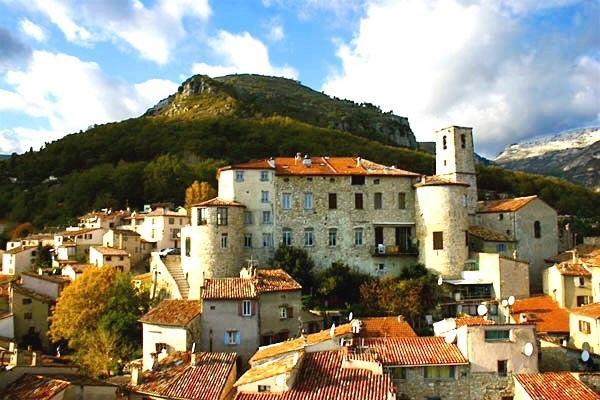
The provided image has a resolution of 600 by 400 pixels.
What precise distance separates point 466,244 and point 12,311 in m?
38.3

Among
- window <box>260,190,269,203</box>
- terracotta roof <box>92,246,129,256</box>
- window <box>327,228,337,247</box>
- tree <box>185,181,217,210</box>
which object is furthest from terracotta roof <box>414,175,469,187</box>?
tree <box>185,181,217,210</box>

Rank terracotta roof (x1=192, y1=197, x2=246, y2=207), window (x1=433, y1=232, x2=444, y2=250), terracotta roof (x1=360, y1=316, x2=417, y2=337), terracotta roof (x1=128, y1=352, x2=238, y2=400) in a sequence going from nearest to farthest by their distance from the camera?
terracotta roof (x1=128, y1=352, x2=238, y2=400), terracotta roof (x1=360, y1=316, x2=417, y2=337), terracotta roof (x1=192, y1=197, x2=246, y2=207), window (x1=433, y1=232, x2=444, y2=250)

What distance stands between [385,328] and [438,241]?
1524cm

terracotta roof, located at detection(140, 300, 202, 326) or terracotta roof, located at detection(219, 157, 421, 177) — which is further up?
terracotta roof, located at detection(219, 157, 421, 177)

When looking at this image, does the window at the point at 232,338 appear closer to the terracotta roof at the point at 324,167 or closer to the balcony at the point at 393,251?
the terracotta roof at the point at 324,167

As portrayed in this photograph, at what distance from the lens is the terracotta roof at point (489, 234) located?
168 ft

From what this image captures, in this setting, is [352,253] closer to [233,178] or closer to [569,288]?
[233,178]

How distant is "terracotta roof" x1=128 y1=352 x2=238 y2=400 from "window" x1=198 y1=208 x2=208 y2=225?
17.8m

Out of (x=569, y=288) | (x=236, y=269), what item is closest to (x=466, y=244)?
(x=569, y=288)

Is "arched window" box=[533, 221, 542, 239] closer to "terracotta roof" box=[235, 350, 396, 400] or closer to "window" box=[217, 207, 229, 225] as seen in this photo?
"window" box=[217, 207, 229, 225]

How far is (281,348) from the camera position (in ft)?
103

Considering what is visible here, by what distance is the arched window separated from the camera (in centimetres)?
5250

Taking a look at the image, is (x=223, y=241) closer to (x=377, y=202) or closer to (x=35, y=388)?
(x=377, y=202)

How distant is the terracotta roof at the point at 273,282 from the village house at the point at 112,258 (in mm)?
28763
